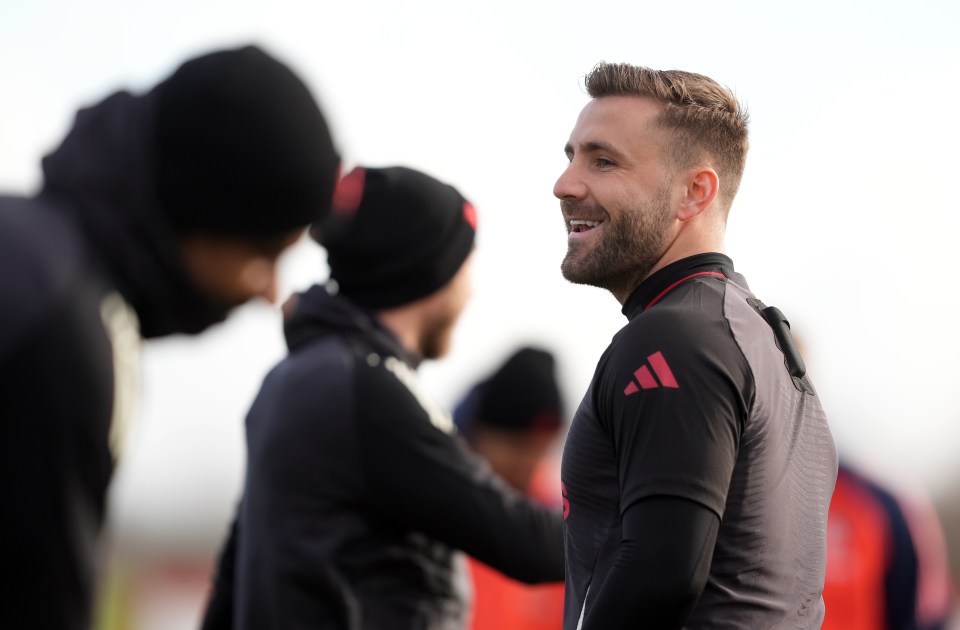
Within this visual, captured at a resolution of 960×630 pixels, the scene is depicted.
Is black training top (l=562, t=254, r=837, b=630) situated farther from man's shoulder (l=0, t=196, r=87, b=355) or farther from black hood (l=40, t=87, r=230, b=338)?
man's shoulder (l=0, t=196, r=87, b=355)

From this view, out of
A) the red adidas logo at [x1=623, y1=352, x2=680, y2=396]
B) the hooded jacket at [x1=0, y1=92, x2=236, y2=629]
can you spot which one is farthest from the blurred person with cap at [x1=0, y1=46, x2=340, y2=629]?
the red adidas logo at [x1=623, y1=352, x2=680, y2=396]

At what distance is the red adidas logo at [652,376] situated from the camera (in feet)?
8.15

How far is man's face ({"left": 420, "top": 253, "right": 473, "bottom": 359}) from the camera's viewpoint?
3711 mm

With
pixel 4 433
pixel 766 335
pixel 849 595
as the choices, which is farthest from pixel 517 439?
pixel 4 433

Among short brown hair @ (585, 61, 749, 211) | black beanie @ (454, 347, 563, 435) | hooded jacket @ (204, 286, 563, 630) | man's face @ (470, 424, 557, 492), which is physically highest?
short brown hair @ (585, 61, 749, 211)

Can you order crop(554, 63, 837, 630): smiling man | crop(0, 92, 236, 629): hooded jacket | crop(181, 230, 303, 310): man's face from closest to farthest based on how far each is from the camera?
crop(0, 92, 236, 629): hooded jacket < crop(181, 230, 303, 310): man's face < crop(554, 63, 837, 630): smiling man

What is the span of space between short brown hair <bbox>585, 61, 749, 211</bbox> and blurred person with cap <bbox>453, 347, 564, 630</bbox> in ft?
9.30

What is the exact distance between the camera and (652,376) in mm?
2498

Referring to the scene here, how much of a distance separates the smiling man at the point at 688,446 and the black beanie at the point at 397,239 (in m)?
0.72

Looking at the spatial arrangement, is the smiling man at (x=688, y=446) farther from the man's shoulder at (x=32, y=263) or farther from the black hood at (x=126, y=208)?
the man's shoulder at (x=32, y=263)

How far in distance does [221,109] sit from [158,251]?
0.27 metres

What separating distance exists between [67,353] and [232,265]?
15.0 inches

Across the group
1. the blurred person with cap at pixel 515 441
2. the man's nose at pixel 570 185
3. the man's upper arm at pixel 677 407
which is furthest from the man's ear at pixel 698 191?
the blurred person with cap at pixel 515 441

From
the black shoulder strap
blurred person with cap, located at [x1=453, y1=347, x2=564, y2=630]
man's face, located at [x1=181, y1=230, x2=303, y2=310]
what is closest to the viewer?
man's face, located at [x1=181, y1=230, x2=303, y2=310]
